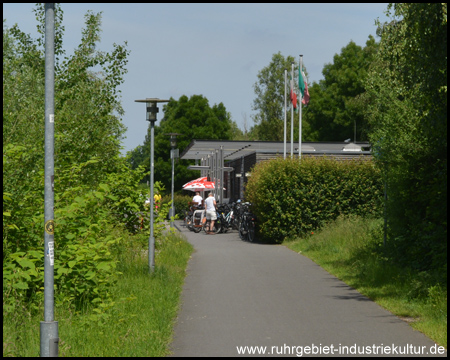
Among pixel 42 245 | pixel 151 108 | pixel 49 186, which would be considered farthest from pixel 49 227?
pixel 151 108

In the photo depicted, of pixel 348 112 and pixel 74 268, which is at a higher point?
pixel 348 112

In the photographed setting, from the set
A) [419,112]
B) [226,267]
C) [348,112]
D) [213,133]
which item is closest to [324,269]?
[226,267]

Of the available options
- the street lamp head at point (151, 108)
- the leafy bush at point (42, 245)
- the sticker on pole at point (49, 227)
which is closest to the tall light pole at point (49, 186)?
the sticker on pole at point (49, 227)

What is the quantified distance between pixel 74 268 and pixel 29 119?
3323mm

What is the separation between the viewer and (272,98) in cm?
7244

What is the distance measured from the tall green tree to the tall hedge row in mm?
8268

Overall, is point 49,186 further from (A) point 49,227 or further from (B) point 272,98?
(B) point 272,98

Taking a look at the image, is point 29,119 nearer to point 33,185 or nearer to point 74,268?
point 33,185

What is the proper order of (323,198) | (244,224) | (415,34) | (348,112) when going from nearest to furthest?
(415,34), (323,198), (244,224), (348,112)

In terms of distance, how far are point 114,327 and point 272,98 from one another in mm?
64744

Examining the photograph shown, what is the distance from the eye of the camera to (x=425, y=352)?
7895 millimetres

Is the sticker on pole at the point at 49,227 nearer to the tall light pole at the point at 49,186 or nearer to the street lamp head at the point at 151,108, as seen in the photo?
the tall light pole at the point at 49,186

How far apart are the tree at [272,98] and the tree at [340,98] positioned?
4444 millimetres

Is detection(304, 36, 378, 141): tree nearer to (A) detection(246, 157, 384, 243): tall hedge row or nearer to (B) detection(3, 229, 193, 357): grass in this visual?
(A) detection(246, 157, 384, 243): tall hedge row
